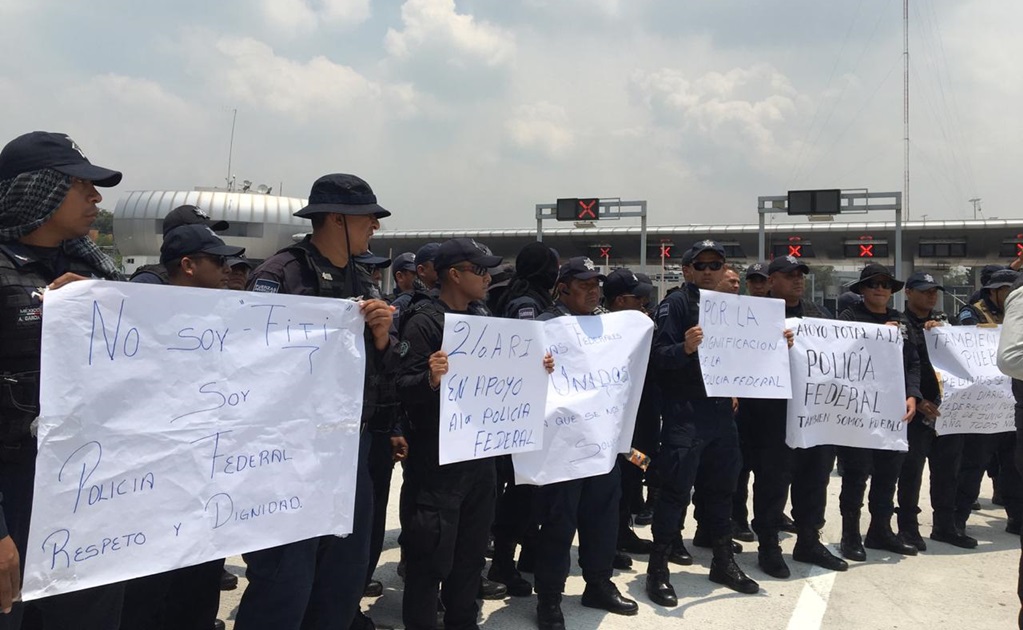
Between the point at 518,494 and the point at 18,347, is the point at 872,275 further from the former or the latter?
the point at 18,347

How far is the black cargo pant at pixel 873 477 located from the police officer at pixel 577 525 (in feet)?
6.97

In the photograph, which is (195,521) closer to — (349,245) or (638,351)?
(349,245)

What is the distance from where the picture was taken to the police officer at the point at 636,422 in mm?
5348

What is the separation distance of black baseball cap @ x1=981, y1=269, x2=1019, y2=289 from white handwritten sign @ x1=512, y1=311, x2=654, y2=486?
13.1 feet

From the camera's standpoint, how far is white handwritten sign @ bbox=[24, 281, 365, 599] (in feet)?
7.22

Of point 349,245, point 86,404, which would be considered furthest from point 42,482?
point 349,245

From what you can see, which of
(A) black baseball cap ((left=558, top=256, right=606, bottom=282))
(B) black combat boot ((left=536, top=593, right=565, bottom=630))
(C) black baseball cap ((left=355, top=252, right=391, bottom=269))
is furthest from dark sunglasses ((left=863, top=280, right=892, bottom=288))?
(C) black baseball cap ((left=355, top=252, right=391, bottom=269))

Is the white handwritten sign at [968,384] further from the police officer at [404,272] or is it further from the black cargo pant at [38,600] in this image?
the black cargo pant at [38,600]

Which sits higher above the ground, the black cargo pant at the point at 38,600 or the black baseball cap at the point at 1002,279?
the black baseball cap at the point at 1002,279

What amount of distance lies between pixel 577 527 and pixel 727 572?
3.88 ft

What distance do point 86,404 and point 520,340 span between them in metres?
2.08

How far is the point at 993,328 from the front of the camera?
6.25 meters

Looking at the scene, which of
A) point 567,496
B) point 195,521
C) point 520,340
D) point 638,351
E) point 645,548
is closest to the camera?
point 195,521

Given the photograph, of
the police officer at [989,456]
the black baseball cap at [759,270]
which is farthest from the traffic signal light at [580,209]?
the black baseball cap at [759,270]
